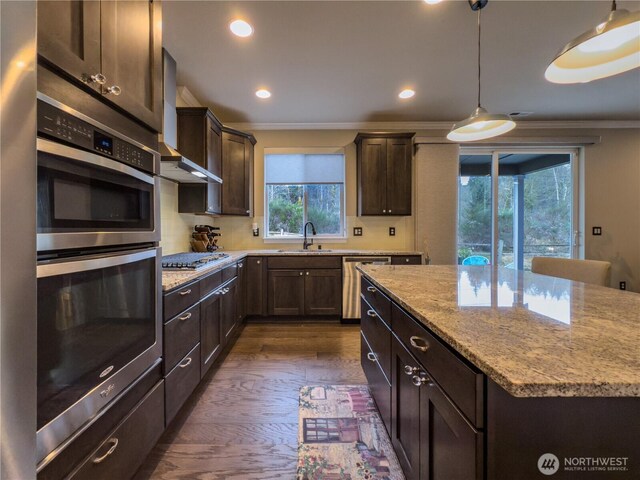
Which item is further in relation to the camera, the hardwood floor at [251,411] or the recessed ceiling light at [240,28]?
the recessed ceiling light at [240,28]

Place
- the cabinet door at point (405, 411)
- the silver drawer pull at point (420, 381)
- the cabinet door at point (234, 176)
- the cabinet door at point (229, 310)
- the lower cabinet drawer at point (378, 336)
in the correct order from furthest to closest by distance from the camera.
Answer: the cabinet door at point (234, 176)
the cabinet door at point (229, 310)
the lower cabinet drawer at point (378, 336)
the cabinet door at point (405, 411)
the silver drawer pull at point (420, 381)

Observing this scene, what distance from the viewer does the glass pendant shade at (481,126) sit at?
1751mm

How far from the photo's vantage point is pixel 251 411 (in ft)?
5.78

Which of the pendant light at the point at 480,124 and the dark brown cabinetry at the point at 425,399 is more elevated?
the pendant light at the point at 480,124

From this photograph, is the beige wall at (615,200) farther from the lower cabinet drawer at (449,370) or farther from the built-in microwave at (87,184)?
the built-in microwave at (87,184)

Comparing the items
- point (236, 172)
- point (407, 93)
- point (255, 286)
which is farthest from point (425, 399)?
point (236, 172)

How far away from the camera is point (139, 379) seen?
117 centimetres

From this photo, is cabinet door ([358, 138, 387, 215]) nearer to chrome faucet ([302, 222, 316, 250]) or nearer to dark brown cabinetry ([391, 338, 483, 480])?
chrome faucet ([302, 222, 316, 250])

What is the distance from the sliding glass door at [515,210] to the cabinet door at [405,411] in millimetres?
3459

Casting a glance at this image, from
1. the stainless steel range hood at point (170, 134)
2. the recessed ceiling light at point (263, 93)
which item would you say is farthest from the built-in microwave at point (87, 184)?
the recessed ceiling light at point (263, 93)

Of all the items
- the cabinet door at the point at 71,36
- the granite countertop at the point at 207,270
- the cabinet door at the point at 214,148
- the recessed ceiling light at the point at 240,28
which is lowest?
the granite countertop at the point at 207,270

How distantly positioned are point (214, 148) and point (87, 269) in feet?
8.11

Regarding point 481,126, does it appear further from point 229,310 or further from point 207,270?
point 229,310

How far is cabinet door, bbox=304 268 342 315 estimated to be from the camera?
11.2 ft
